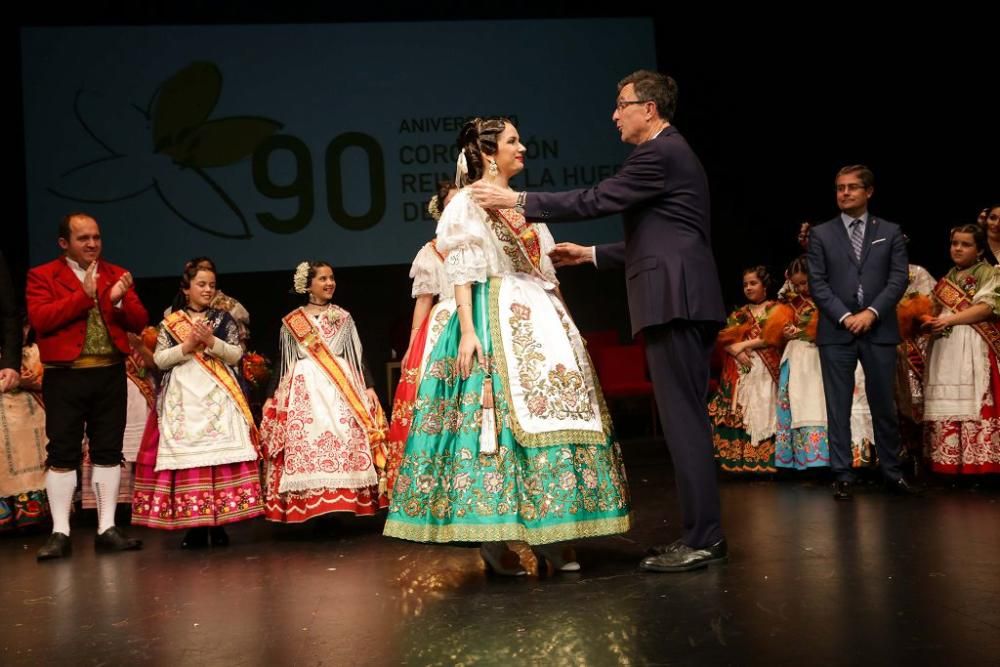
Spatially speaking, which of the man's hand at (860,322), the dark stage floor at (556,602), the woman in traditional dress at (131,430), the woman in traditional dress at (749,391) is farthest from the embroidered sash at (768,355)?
the woman in traditional dress at (131,430)

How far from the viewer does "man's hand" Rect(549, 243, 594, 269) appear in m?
3.18

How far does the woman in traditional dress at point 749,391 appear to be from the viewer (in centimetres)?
559

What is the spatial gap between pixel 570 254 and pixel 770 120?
16.5 feet

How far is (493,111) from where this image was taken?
7.34m

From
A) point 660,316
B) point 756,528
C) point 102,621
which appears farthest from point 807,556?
point 102,621

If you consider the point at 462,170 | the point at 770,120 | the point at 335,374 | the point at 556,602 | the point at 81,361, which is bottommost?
the point at 556,602

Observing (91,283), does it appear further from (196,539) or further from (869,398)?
(869,398)

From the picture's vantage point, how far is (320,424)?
4.41 meters

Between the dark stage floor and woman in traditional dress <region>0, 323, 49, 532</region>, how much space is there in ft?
3.28

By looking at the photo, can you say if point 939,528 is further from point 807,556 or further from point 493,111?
point 493,111

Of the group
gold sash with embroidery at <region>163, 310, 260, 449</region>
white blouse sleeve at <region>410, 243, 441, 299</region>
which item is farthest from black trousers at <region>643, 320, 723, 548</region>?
gold sash with embroidery at <region>163, 310, 260, 449</region>

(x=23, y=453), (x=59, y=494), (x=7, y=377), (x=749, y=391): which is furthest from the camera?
(x=749, y=391)

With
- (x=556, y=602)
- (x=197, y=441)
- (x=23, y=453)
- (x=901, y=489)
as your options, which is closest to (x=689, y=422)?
(x=556, y=602)

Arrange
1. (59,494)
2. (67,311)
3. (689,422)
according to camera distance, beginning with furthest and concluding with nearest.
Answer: (59,494), (67,311), (689,422)
